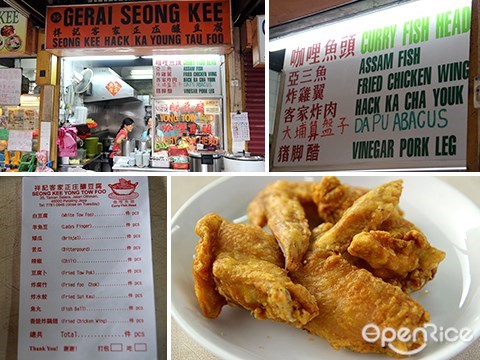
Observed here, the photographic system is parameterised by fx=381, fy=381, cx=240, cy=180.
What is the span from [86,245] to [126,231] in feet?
0.39

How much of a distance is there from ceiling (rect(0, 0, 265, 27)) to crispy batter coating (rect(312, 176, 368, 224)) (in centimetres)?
48

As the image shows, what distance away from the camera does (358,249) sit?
84 cm

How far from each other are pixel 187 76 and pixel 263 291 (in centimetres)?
59

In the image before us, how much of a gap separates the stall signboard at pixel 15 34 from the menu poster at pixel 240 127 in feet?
1.92

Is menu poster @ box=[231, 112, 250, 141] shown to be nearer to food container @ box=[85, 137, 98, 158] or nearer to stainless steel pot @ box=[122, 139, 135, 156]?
stainless steel pot @ box=[122, 139, 135, 156]

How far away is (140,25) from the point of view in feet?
3.42

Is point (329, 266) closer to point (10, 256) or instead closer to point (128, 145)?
point (128, 145)

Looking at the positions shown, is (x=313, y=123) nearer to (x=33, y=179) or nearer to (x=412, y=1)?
(x=412, y=1)

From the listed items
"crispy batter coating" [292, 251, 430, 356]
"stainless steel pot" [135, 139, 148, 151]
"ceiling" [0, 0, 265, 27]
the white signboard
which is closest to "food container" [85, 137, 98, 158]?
"stainless steel pot" [135, 139, 148, 151]

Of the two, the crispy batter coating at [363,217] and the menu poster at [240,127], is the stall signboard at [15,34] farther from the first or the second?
the crispy batter coating at [363,217]

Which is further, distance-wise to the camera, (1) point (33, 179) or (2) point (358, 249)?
(1) point (33, 179)

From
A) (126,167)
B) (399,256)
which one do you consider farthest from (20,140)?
(399,256)

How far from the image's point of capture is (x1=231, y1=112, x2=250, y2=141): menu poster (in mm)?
1012

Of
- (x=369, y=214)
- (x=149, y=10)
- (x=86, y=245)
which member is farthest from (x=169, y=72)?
(x=369, y=214)
